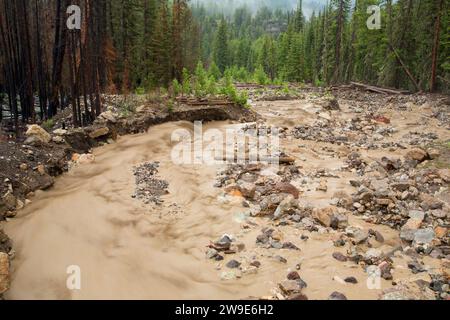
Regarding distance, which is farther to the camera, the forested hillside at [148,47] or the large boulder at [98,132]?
the forested hillside at [148,47]

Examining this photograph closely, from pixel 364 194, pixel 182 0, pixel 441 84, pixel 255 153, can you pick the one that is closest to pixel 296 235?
pixel 364 194

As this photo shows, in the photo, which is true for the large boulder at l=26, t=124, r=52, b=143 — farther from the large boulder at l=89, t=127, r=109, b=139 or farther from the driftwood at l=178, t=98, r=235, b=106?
the driftwood at l=178, t=98, r=235, b=106

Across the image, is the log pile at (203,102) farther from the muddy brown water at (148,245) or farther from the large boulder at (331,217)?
the large boulder at (331,217)

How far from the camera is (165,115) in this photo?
1374cm

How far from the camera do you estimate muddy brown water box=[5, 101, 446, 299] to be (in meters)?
4.62

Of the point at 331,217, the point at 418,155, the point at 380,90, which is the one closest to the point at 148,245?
the point at 331,217

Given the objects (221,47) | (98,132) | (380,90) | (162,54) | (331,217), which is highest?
(221,47)

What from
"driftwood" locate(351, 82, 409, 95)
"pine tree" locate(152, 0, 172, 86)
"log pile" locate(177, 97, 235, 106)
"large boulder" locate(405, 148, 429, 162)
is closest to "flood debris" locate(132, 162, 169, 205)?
"log pile" locate(177, 97, 235, 106)

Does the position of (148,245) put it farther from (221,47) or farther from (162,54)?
(221,47)

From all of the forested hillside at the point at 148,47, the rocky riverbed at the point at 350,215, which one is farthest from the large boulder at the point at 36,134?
the rocky riverbed at the point at 350,215

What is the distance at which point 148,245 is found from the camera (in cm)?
579

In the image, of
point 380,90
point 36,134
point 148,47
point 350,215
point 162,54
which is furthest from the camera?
point 148,47

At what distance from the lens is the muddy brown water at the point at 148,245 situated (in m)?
4.62
